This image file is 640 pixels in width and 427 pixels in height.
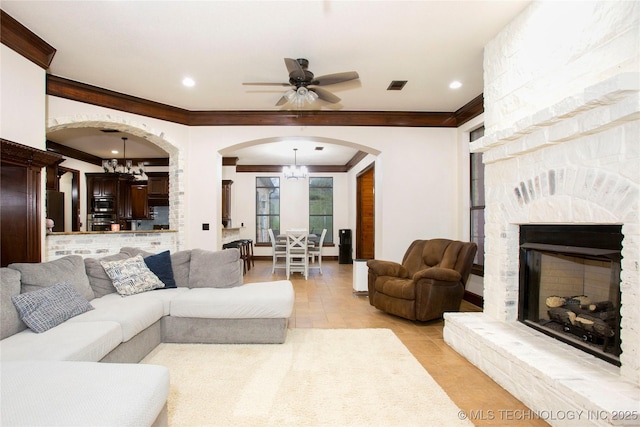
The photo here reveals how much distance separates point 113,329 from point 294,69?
2584mm

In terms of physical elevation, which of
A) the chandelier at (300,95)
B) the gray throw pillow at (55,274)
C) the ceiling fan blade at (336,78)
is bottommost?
the gray throw pillow at (55,274)

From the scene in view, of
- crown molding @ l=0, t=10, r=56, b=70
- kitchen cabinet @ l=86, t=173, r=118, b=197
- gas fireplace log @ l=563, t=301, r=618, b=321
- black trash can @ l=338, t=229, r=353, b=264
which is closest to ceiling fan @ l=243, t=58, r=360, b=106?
crown molding @ l=0, t=10, r=56, b=70

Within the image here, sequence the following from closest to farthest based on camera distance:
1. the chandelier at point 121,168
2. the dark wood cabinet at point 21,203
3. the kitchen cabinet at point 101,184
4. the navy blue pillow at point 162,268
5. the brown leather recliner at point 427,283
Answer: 1. the dark wood cabinet at point 21,203
2. the navy blue pillow at point 162,268
3. the brown leather recliner at point 427,283
4. the chandelier at point 121,168
5. the kitchen cabinet at point 101,184

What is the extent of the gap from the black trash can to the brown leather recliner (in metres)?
4.70

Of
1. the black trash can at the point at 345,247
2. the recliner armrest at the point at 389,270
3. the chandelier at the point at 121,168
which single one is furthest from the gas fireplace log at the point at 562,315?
the chandelier at the point at 121,168

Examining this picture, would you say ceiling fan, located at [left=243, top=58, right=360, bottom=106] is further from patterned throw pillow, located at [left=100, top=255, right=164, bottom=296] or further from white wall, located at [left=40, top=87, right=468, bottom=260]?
patterned throw pillow, located at [left=100, top=255, right=164, bottom=296]

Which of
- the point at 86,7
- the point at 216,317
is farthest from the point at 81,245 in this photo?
the point at 86,7

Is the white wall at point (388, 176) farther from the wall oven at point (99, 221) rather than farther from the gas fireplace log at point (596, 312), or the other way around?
the wall oven at point (99, 221)

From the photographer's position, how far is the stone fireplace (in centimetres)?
179

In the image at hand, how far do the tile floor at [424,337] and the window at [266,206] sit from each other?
2.98 meters

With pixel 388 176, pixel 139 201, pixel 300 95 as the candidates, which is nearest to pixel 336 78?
pixel 300 95

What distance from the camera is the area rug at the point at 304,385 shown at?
203cm

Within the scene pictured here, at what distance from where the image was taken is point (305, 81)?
3389mm

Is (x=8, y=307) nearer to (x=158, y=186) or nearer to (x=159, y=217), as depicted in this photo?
(x=158, y=186)
